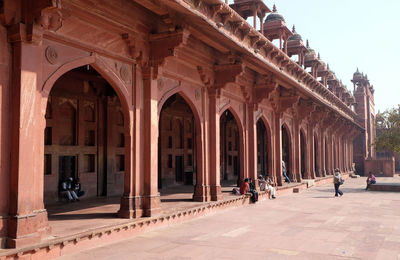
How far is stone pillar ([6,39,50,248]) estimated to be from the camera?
20.5 ft

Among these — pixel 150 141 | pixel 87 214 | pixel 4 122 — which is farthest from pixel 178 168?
pixel 4 122

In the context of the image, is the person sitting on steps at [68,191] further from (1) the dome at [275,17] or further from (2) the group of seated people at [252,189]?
(1) the dome at [275,17]

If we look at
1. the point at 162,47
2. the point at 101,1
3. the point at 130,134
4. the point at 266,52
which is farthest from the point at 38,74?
the point at 266,52

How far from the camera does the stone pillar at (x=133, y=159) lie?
9102mm

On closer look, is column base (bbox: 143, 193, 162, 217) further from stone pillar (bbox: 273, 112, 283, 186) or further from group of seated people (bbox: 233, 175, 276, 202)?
stone pillar (bbox: 273, 112, 283, 186)

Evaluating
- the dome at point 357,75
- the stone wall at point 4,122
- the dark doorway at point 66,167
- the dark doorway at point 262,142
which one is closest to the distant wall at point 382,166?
the dome at point 357,75

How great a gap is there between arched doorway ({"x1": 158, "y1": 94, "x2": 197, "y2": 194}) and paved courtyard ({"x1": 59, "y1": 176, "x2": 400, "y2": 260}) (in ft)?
21.8

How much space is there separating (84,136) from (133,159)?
4.71m

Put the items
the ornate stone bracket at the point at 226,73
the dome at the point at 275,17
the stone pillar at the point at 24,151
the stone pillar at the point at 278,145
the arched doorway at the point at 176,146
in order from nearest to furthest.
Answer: the stone pillar at the point at 24,151 < the ornate stone bracket at the point at 226,73 < the arched doorway at the point at 176,146 < the dome at the point at 275,17 < the stone pillar at the point at 278,145

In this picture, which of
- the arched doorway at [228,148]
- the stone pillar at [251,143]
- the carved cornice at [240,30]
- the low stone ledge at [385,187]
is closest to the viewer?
the carved cornice at [240,30]

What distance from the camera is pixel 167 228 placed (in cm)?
933

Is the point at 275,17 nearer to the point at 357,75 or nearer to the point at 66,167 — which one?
the point at 66,167

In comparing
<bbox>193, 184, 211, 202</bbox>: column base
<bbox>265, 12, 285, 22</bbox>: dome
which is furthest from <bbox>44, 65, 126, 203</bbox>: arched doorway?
<bbox>265, 12, 285, 22</bbox>: dome

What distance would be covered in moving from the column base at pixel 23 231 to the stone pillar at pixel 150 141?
3335mm
